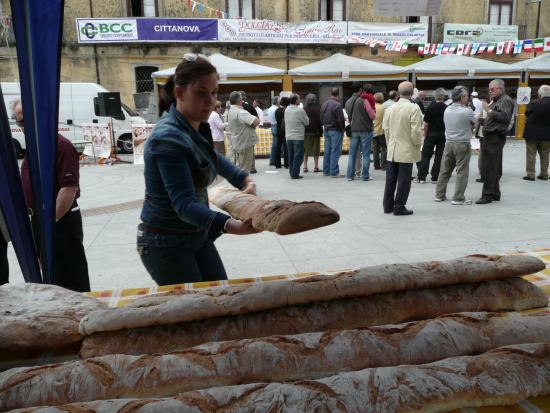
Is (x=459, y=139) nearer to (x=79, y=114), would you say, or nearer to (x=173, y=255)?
(x=173, y=255)

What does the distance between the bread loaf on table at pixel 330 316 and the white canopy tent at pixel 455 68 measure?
14409 mm

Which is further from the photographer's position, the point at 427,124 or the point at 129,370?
the point at 427,124

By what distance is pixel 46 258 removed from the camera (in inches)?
86.7

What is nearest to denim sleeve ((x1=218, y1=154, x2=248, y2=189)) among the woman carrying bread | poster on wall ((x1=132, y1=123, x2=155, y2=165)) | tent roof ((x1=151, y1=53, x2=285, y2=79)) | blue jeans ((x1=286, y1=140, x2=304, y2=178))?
the woman carrying bread

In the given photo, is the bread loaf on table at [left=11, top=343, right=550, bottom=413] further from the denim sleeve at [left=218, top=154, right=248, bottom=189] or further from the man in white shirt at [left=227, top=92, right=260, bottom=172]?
the man in white shirt at [left=227, top=92, right=260, bottom=172]

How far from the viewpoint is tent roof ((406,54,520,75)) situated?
49.0ft

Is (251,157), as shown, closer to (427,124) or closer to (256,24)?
(427,124)

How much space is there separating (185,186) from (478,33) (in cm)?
2519

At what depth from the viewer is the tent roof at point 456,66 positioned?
1494 cm

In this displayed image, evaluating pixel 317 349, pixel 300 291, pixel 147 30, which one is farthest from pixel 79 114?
pixel 317 349

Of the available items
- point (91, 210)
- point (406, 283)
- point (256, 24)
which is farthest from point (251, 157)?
point (256, 24)

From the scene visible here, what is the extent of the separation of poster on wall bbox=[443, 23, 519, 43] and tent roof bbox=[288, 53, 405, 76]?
10.0m

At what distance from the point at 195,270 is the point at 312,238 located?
11.6 feet

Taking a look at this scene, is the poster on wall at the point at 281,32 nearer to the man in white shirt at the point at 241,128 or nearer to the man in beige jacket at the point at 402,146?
the man in white shirt at the point at 241,128
